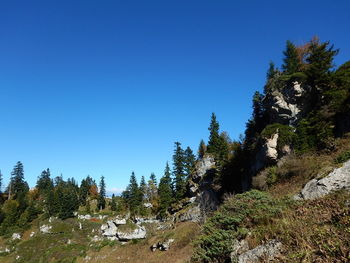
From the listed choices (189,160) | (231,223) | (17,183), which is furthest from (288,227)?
(17,183)

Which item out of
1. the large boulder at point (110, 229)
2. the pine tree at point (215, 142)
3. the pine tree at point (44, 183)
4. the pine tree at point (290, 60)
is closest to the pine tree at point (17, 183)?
the pine tree at point (44, 183)

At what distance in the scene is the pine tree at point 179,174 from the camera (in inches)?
2591

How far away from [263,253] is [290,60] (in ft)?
128

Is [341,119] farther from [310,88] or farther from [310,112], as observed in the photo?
[310,88]

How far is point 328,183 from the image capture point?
1367cm

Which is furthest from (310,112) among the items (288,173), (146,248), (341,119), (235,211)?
(146,248)

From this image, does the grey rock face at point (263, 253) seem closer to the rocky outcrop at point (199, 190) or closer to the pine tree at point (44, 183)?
the rocky outcrop at point (199, 190)

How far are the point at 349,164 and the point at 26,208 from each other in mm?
104914

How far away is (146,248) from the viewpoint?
37.0m

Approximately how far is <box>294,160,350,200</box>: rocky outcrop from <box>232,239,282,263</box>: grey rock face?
733 centimetres

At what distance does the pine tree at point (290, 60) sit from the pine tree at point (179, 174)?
40126 mm

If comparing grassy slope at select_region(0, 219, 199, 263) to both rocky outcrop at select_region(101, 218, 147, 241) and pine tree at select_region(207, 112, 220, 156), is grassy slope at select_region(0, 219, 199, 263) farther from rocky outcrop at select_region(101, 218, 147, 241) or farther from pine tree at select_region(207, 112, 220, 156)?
pine tree at select_region(207, 112, 220, 156)

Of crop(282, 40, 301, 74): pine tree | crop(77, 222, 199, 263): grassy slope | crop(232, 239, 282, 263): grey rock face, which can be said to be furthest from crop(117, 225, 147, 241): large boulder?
crop(232, 239, 282, 263): grey rock face

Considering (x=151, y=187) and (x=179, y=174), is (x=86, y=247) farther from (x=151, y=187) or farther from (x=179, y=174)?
(x=151, y=187)
